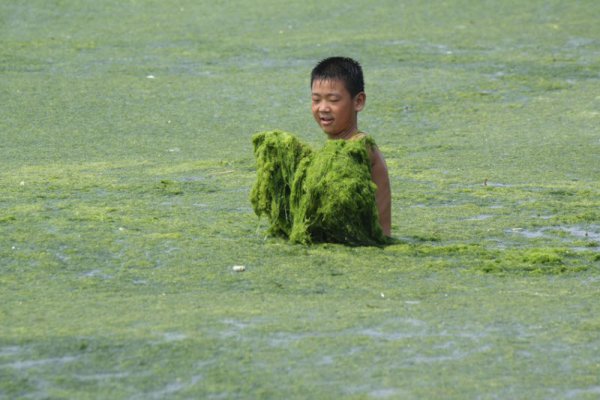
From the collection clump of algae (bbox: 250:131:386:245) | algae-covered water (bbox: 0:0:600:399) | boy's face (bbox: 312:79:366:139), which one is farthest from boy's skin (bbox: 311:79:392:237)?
algae-covered water (bbox: 0:0:600:399)

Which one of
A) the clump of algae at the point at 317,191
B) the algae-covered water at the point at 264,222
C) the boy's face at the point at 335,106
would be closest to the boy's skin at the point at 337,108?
the boy's face at the point at 335,106

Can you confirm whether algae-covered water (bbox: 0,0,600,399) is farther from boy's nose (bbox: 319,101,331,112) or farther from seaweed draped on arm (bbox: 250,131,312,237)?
boy's nose (bbox: 319,101,331,112)

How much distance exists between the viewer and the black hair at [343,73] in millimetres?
4969

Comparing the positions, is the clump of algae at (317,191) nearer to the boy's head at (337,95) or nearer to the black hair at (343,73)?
the boy's head at (337,95)

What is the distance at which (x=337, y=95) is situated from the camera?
495 centimetres

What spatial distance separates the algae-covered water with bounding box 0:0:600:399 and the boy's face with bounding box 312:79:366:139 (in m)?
0.49

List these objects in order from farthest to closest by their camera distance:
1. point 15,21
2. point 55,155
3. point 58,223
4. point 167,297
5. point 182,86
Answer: point 15,21, point 182,86, point 55,155, point 58,223, point 167,297

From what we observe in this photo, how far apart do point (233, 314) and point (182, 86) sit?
502 cm

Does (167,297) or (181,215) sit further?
(181,215)

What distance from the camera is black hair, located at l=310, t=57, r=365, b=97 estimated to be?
4.97 m

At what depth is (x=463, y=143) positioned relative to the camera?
7148 mm

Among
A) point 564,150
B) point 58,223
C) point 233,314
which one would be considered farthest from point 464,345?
point 564,150

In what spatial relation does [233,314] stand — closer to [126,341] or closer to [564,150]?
[126,341]

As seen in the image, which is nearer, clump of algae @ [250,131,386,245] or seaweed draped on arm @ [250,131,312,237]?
clump of algae @ [250,131,386,245]
